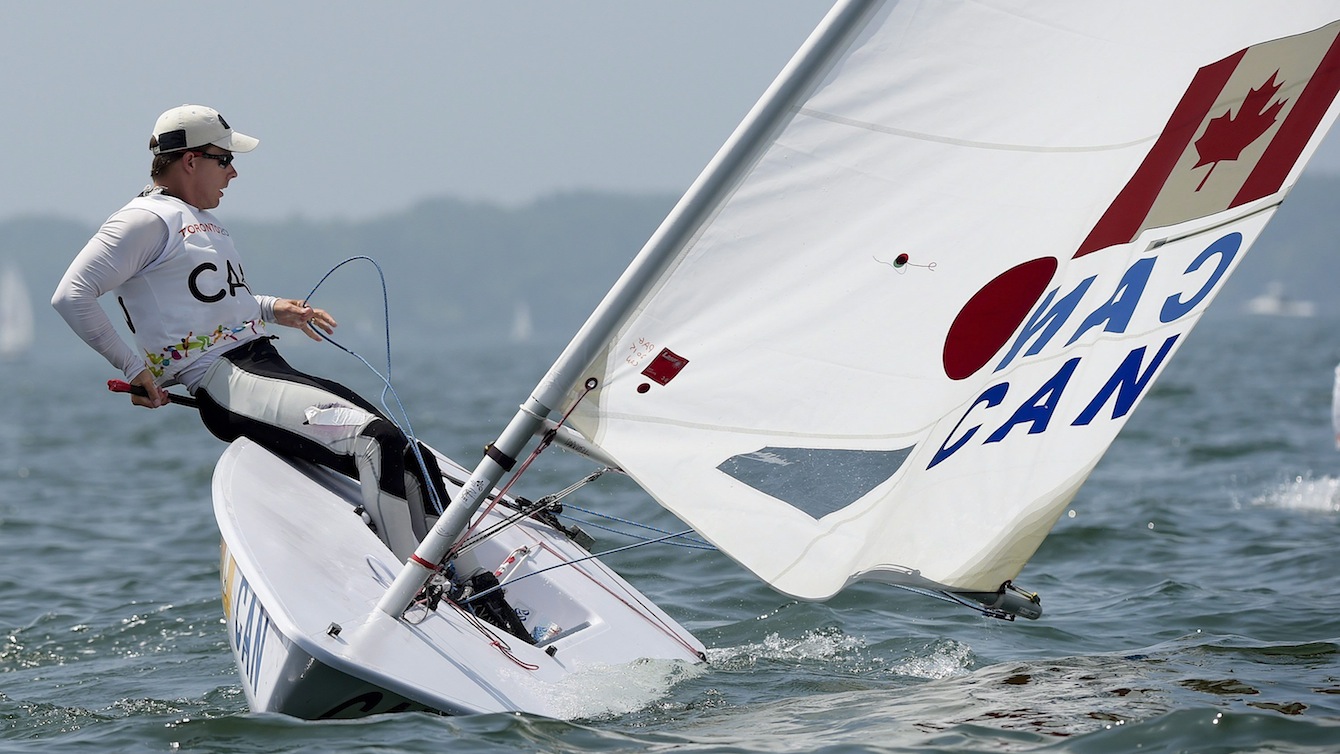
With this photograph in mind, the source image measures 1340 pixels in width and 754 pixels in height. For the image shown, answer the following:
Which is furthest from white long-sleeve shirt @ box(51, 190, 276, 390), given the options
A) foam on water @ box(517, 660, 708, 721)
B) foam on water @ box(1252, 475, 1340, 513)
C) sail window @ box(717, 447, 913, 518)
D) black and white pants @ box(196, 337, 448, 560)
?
foam on water @ box(1252, 475, 1340, 513)

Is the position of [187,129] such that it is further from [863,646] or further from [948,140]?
[863,646]

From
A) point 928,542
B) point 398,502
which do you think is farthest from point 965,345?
point 398,502

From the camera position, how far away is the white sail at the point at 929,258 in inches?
125

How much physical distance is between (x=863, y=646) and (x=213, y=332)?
94.7 inches

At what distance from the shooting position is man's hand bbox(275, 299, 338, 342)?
164 inches

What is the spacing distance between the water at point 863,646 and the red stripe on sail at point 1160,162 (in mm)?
1210

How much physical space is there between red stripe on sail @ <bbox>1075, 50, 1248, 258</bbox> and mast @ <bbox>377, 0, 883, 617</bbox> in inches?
34.8

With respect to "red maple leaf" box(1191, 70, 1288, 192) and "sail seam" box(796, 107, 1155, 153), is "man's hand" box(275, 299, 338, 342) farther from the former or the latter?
"red maple leaf" box(1191, 70, 1288, 192)

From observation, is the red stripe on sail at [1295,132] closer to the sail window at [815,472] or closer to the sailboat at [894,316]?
the sailboat at [894,316]

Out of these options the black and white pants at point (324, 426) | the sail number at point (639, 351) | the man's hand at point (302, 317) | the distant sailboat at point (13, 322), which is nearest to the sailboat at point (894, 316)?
the sail number at point (639, 351)

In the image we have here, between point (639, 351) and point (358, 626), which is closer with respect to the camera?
point (639, 351)

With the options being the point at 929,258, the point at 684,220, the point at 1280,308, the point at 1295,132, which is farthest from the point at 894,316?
the point at 1280,308

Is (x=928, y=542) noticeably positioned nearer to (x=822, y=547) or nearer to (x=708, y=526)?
(x=822, y=547)

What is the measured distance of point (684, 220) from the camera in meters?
3.20
